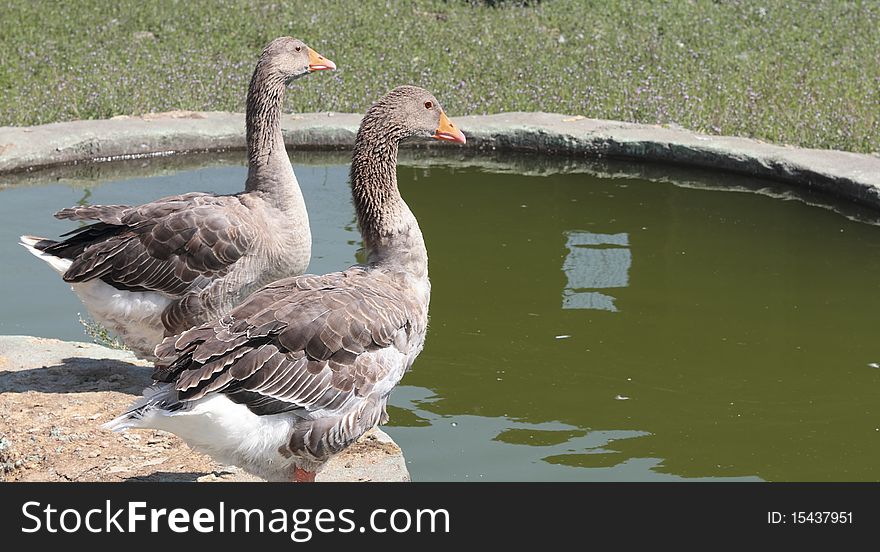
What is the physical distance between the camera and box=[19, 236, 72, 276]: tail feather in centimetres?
625

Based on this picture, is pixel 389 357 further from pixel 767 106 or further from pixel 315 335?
pixel 767 106

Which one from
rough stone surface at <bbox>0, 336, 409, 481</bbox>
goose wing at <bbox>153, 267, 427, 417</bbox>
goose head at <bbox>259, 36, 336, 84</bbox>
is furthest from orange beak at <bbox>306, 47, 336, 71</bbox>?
goose wing at <bbox>153, 267, 427, 417</bbox>

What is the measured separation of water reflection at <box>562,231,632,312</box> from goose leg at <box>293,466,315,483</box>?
3.12m

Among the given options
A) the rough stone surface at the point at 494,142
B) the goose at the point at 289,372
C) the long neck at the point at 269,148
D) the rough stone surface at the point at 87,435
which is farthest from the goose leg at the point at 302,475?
the rough stone surface at the point at 494,142

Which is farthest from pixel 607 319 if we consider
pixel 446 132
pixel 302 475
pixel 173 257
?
pixel 302 475

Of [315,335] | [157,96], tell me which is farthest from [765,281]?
[157,96]

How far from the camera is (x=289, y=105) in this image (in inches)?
505

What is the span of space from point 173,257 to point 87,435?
980 millimetres

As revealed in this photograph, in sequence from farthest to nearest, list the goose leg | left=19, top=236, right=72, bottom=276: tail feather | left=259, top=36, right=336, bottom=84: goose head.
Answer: left=259, top=36, right=336, bottom=84: goose head < left=19, top=236, right=72, bottom=276: tail feather < the goose leg

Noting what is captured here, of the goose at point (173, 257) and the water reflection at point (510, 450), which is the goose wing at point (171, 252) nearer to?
the goose at point (173, 257)

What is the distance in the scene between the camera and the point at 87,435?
5.68 m

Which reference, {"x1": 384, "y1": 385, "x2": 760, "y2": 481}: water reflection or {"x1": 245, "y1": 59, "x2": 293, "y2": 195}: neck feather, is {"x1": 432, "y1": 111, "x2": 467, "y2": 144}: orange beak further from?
{"x1": 384, "y1": 385, "x2": 760, "y2": 481}: water reflection

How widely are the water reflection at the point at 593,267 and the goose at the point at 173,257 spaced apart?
2.22 meters

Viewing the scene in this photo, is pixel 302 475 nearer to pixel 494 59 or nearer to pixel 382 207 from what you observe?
pixel 382 207
